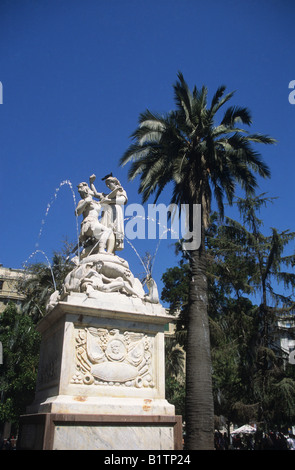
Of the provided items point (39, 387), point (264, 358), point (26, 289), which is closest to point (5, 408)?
point (26, 289)

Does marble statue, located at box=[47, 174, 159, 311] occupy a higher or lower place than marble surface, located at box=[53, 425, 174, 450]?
higher

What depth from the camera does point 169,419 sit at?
246 inches

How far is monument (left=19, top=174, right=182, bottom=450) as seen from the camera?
5711 millimetres

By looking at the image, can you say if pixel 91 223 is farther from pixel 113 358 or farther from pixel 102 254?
pixel 113 358

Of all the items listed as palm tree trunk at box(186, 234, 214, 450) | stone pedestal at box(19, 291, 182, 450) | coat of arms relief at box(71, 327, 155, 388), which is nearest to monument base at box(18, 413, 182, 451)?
stone pedestal at box(19, 291, 182, 450)

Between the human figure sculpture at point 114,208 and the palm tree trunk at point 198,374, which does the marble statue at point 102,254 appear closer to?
the human figure sculpture at point 114,208

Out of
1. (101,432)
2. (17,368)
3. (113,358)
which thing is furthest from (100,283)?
(17,368)

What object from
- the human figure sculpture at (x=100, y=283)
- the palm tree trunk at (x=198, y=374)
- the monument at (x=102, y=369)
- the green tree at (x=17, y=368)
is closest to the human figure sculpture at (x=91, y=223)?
the monument at (x=102, y=369)

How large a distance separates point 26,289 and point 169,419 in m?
22.9

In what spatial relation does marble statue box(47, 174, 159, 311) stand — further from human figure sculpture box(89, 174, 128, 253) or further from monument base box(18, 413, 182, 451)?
monument base box(18, 413, 182, 451)

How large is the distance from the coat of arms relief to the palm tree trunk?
5148mm

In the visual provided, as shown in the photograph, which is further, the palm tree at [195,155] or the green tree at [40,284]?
the green tree at [40,284]

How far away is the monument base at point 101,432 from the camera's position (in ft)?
18.0

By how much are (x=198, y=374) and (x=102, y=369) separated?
6.02 m
